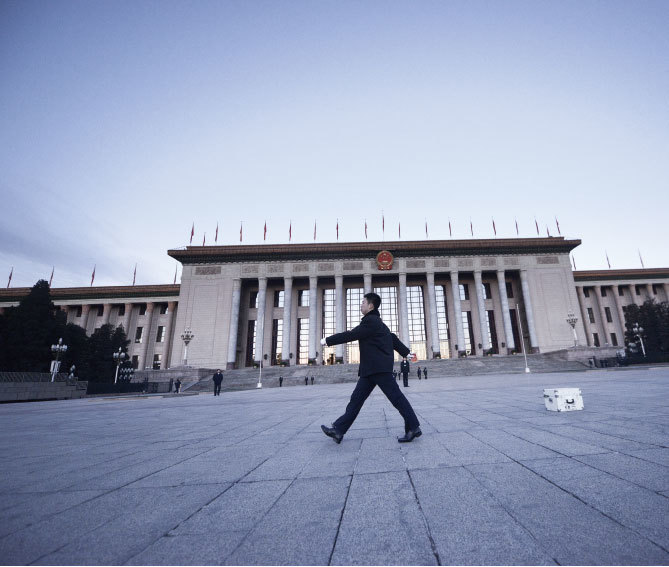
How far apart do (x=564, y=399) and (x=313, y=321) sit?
119 feet

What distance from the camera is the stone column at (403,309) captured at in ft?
135

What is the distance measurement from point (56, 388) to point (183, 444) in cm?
2221

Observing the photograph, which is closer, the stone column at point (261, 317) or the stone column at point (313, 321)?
the stone column at point (313, 321)

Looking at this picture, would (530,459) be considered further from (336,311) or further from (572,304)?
(572,304)

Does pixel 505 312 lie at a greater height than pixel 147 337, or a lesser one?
greater

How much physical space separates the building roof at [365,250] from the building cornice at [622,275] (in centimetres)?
1004

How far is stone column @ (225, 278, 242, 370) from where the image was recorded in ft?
131

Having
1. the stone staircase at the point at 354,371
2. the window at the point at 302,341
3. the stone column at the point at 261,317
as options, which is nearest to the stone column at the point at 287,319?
the window at the point at 302,341

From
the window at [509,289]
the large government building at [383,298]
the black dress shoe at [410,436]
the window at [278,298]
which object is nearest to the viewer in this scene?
the black dress shoe at [410,436]

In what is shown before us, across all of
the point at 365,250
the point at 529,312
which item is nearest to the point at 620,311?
the point at 529,312

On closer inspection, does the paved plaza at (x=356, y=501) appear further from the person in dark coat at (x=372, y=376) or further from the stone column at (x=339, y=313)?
the stone column at (x=339, y=313)

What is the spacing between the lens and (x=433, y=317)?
139ft

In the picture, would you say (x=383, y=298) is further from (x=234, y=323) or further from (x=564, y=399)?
(x=564, y=399)

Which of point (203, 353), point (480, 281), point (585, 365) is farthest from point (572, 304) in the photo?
point (203, 353)
